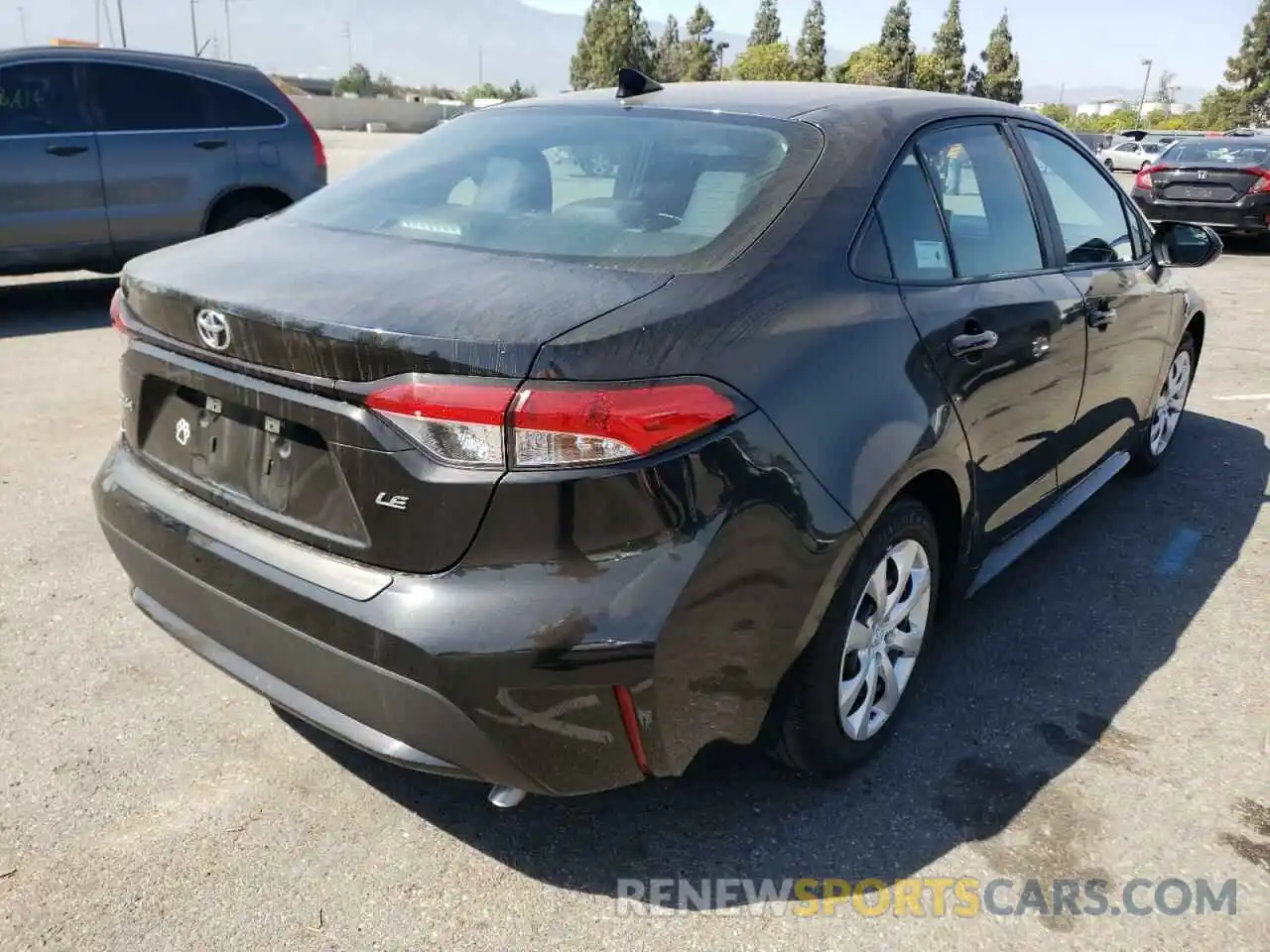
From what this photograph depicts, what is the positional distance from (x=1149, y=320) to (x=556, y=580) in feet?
10.7

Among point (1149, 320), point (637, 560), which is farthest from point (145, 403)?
point (1149, 320)

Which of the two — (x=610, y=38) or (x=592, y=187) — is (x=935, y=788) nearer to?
(x=592, y=187)

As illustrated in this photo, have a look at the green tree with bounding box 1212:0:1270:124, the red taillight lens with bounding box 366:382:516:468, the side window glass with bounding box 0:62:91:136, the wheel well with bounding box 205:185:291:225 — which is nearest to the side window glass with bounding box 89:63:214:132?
the side window glass with bounding box 0:62:91:136

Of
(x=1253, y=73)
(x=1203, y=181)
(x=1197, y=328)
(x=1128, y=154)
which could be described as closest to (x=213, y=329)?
(x=1197, y=328)

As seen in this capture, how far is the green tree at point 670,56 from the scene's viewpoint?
3100 inches

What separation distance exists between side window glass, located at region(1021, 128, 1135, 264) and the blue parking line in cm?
118

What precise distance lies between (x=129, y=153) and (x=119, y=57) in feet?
2.33

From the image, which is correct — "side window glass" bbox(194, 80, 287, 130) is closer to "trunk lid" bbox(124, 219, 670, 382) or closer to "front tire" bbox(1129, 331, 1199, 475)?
"trunk lid" bbox(124, 219, 670, 382)

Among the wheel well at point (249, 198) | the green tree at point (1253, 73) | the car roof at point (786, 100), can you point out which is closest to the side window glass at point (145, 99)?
the wheel well at point (249, 198)

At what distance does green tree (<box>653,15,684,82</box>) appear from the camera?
78.8 m

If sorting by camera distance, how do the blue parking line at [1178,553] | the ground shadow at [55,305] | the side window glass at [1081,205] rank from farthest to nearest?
the ground shadow at [55,305] → the blue parking line at [1178,553] → the side window glass at [1081,205]

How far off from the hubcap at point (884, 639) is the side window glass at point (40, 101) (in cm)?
723

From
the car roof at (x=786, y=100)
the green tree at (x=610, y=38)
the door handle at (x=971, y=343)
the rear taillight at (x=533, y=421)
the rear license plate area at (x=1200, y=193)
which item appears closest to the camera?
the rear taillight at (x=533, y=421)

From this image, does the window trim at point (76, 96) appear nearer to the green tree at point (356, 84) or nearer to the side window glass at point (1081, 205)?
the side window glass at point (1081, 205)
